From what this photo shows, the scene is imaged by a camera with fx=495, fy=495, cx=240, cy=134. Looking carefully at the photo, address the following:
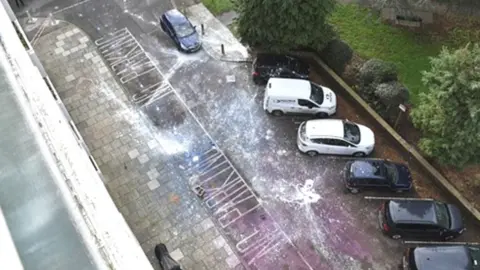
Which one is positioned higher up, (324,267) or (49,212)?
(49,212)

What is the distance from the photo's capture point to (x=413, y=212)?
63.6ft

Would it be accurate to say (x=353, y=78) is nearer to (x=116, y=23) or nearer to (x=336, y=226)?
(x=336, y=226)

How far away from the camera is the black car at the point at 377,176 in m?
20.5

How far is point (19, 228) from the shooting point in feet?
39.2

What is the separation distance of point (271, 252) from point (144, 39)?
13569 millimetres

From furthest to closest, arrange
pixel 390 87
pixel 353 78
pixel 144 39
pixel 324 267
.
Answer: pixel 144 39 < pixel 353 78 < pixel 390 87 < pixel 324 267

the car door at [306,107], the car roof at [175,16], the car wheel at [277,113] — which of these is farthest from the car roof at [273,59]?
the car roof at [175,16]

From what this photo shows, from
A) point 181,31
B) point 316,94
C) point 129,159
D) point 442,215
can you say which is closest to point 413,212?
point 442,215

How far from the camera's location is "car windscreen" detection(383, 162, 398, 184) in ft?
67.6

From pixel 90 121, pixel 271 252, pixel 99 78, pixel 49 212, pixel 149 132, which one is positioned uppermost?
pixel 99 78

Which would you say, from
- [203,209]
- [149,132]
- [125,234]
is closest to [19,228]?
[125,234]

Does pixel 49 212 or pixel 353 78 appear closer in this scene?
pixel 49 212

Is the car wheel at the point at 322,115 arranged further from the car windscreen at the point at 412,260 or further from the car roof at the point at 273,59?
the car windscreen at the point at 412,260

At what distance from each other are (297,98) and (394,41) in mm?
6871
